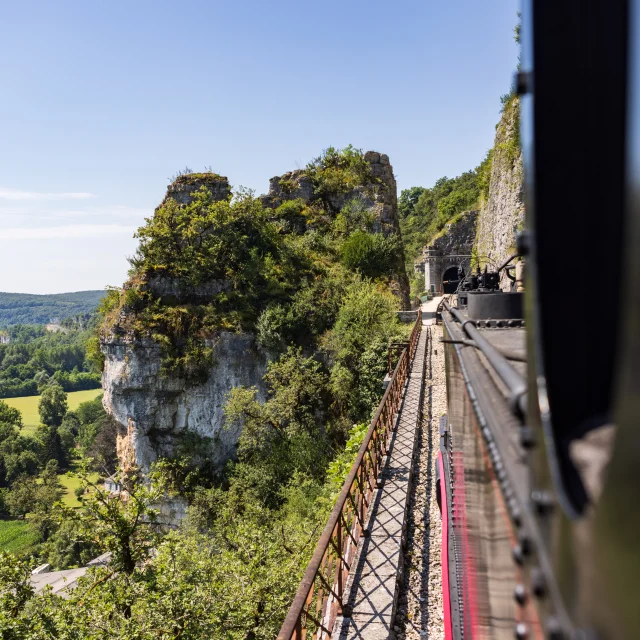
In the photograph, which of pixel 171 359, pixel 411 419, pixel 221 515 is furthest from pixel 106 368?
pixel 411 419

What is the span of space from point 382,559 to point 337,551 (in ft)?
3.05

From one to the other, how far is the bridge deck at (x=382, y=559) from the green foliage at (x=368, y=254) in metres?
14.6

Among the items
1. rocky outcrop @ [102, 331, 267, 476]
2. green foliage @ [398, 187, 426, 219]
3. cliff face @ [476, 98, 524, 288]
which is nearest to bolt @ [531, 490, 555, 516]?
cliff face @ [476, 98, 524, 288]

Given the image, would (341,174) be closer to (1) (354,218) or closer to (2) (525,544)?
(1) (354,218)

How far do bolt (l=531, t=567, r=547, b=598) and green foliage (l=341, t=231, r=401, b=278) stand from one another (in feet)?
69.6

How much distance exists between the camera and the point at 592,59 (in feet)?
2.75

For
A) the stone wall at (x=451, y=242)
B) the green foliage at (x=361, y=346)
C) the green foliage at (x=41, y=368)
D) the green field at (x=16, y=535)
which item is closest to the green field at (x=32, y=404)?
the green foliage at (x=41, y=368)

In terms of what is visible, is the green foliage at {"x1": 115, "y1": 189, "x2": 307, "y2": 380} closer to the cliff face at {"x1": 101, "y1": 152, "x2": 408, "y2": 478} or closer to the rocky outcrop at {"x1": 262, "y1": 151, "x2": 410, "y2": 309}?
the cliff face at {"x1": 101, "y1": 152, "x2": 408, "y2": 478}

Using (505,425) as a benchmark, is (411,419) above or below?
below

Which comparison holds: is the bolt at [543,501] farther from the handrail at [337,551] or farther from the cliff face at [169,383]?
the cliff face at [169,383]

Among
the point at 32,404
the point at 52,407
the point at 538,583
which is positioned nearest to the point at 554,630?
the point at 538,583

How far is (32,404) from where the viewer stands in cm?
9200

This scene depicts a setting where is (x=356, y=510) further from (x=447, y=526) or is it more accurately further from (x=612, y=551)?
(x=612, y=551)

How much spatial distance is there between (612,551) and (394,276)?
22.9 m
